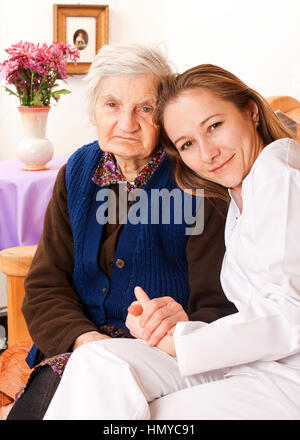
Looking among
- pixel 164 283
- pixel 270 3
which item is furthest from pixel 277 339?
pixel 270 3

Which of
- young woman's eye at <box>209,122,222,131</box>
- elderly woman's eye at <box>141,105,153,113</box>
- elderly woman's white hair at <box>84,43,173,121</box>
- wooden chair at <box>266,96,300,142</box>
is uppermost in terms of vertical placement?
elderly woman's white hair at <box>84,43,173,121</box>

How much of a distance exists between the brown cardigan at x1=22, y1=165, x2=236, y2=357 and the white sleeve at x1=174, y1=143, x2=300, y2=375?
1.05ft

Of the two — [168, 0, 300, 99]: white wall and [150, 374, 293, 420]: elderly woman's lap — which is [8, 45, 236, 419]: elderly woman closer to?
[150, 374, 293, 420]: elderly woman's lap

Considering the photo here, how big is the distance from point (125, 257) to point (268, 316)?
520mm

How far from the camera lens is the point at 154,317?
1.19 m

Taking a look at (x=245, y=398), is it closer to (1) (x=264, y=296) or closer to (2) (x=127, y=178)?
(1) (x=264, y=296)

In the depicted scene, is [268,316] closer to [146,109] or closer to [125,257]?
[125,257]

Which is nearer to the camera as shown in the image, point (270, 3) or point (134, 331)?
point (134, 331)

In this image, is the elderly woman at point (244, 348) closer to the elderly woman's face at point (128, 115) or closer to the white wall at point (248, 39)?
the elderly woman's face at point (128, 115)

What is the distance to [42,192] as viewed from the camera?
2279 mm

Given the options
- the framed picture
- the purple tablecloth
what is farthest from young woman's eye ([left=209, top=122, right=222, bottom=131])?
the framed picture

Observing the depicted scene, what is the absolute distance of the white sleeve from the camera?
1018 millimetres

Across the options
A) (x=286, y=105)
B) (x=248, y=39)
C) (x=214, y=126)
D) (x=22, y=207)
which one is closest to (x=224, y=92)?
(x=214, y=126)
